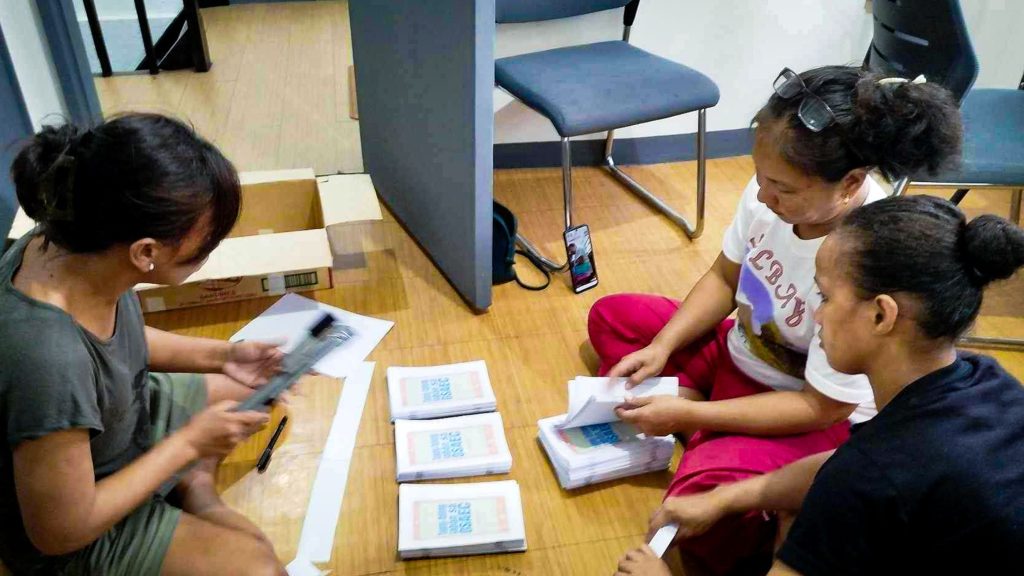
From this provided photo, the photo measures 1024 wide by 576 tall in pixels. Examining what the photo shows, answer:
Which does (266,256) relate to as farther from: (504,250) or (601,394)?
(601,394)

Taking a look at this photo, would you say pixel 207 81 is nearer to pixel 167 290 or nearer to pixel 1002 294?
pixel 167 290

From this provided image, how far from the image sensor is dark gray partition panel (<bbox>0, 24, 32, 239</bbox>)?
178 cm

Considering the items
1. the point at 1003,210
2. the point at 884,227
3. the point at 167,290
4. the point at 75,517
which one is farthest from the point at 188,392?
the point at 1003,210

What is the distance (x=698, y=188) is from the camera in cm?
215

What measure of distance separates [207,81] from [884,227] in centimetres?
267

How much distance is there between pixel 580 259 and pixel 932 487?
120 centimetres

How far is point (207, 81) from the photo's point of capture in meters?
2.92

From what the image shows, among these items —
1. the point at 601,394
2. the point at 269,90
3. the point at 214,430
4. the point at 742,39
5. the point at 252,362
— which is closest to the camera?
the point at 214,430

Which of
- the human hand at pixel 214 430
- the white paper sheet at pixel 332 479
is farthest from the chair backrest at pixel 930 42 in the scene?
the human hand at pixel 214 430

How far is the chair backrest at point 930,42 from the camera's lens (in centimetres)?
153

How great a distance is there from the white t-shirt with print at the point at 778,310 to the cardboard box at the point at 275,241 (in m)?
0.89

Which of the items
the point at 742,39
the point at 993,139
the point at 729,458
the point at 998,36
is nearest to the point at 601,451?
the point at 729,458

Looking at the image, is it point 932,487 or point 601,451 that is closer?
point 932,487

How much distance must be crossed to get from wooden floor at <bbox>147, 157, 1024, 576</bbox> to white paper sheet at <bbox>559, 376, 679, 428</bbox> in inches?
4.8
